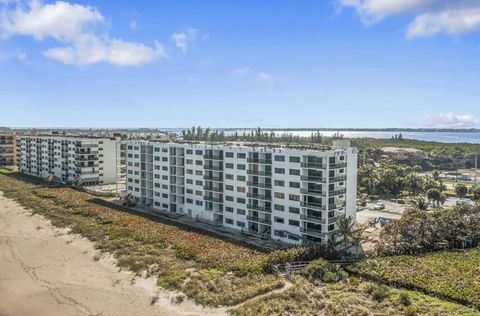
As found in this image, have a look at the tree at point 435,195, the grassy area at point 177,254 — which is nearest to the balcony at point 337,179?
the grassy area at point 177,254

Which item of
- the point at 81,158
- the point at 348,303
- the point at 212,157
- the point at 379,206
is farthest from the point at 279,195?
the point at 81,158

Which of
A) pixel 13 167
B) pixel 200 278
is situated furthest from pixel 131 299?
pixel 13 167

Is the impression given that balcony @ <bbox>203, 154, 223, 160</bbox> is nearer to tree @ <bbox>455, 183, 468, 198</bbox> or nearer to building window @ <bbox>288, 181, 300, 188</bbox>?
building window @ <bbox>288, 181, 300, 188</bbox>

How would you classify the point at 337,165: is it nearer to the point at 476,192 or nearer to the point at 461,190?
the point at 476,192

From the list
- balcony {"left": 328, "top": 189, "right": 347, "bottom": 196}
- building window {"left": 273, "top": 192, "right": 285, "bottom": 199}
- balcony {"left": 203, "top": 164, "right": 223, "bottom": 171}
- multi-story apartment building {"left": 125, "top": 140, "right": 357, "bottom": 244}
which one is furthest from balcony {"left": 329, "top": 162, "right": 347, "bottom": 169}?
balcony {"left": 203, "top": 164, "right": 223, "bottom": 171}

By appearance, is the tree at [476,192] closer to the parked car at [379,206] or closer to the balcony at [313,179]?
the parked car at [379,206]

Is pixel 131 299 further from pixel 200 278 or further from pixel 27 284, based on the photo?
pixel 27 284
